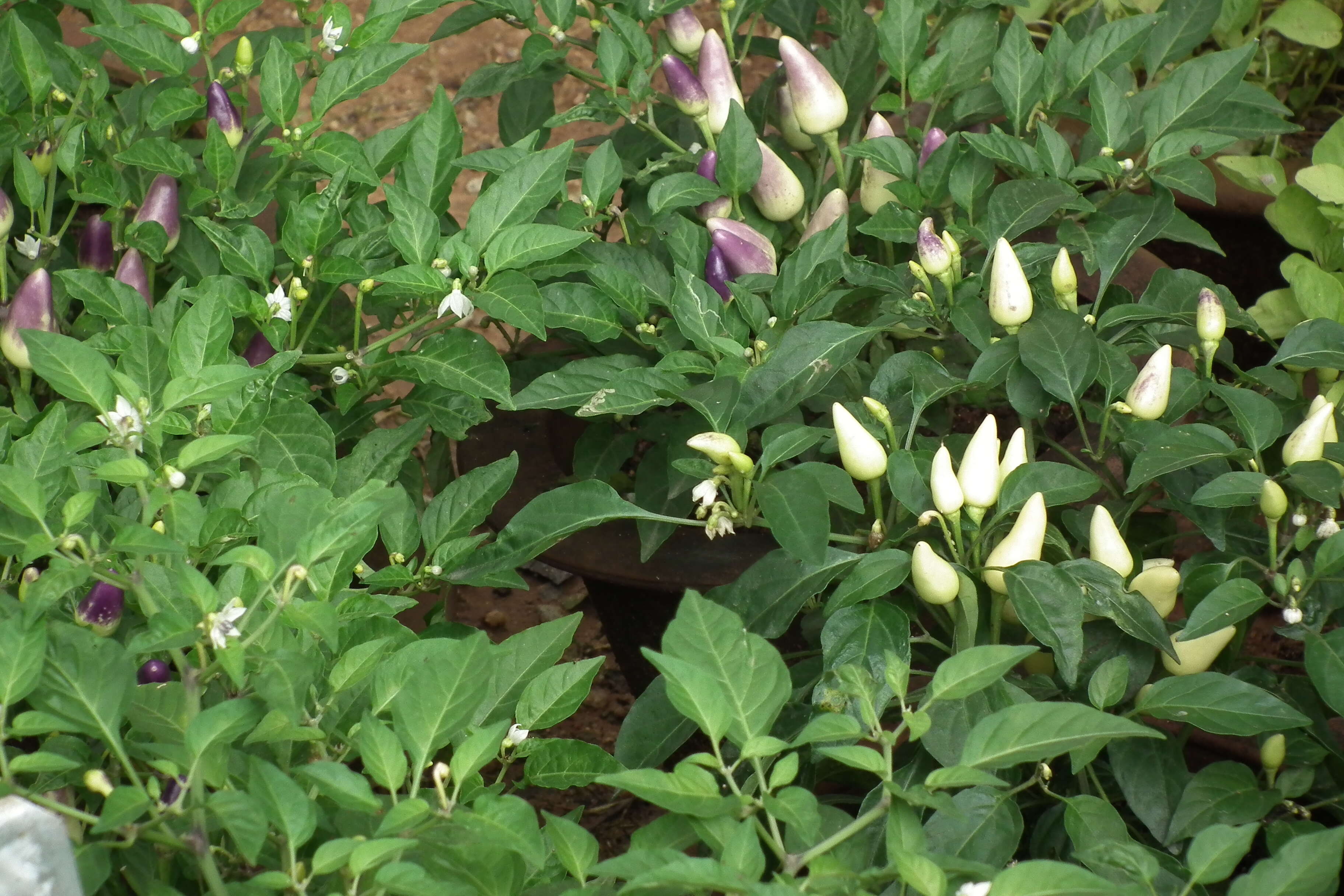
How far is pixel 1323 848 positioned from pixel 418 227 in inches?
29.9

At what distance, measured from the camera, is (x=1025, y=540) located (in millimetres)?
878

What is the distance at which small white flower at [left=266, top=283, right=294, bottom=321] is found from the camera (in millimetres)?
1048

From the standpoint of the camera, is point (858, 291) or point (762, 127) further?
point (762, 127)

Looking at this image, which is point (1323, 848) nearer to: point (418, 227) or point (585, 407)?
point (585, 407)

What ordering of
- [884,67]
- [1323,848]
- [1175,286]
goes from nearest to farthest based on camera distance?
[1323,848] → [1175,286] → [884,67]

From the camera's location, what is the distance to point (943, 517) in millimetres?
897

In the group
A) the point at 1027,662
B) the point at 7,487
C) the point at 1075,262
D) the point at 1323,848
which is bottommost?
the point at 1027,662

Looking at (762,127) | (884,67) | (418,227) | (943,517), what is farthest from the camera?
(884,67)

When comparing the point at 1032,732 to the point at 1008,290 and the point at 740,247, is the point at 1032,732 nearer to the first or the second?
the point at 1008,290

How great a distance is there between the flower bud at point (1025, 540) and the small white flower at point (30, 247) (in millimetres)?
870

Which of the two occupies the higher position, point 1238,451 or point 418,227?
point 418,227

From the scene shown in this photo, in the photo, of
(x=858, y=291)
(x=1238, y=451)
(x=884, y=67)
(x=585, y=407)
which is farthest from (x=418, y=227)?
(x=884, y=67)

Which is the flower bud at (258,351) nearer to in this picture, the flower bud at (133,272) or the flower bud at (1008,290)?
the flower bud at (133,272)

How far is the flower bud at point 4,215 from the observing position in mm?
1080
